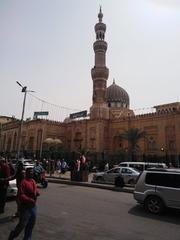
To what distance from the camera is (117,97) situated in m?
54.9

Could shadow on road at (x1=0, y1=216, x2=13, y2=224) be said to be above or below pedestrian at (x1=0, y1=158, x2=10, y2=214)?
below

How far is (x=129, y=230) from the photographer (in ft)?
19.9

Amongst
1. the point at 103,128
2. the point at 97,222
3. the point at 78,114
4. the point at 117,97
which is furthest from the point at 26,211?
the point at 117,97

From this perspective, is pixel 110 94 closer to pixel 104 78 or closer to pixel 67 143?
pixel 104 78

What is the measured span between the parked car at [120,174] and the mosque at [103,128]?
53.7 feet

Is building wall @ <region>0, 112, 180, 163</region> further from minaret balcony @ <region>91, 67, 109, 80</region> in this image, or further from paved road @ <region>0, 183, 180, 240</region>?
paved road @ <region>0, 183, 180, 240</region>

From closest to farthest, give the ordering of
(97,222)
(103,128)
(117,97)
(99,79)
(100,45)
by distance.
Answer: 1. (97,222)
2. (103,128)
3. (100,45)
4. (99,79)
5. (117,97)

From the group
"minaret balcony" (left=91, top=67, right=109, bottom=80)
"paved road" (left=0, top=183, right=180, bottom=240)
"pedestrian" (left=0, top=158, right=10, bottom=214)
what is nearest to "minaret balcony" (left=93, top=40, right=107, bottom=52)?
"minaret balcony" (left=91, top=67, right=109, bottom=80)

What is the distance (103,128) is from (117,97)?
42.6 feet

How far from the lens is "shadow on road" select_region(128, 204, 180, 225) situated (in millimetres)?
7293

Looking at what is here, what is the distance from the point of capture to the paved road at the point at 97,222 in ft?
18.4

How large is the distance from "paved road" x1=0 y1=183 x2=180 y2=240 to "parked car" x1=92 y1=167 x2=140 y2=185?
6.52 metres

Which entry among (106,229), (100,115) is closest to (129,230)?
(106,229)

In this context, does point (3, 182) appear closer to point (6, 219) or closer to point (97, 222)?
point (6, 219)
